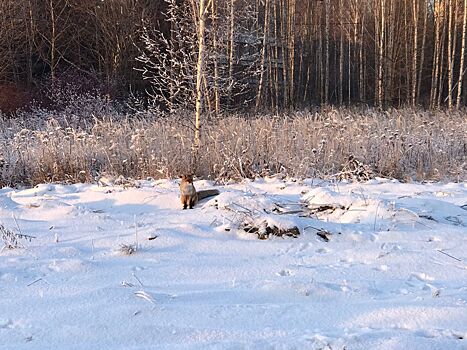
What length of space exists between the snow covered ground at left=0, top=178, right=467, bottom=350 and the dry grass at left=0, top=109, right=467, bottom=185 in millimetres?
1896

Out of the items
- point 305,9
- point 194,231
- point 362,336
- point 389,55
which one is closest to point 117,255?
point 194,231

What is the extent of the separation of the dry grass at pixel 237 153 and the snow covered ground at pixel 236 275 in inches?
74.6

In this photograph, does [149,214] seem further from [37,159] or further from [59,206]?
[37,159]

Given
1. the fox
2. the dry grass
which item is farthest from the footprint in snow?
the dry grass

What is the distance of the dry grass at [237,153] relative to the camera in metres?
6.16

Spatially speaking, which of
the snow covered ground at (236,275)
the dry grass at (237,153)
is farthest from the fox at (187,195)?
the dry grass at (237,153)

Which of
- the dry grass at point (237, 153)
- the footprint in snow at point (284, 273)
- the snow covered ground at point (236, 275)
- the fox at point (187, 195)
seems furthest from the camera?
the dry grass at point (237, 153)

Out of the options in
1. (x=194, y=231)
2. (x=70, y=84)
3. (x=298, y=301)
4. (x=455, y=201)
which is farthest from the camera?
(x=70, y=84)

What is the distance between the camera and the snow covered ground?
175cm

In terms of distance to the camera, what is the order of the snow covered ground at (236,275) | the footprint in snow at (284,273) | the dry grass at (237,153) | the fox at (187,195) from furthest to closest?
1. the dry grass at (237,153)
2. the fox at (187,195)
3. the footprint in snow at (284,273)
4. the snow covered ground at (236,275)

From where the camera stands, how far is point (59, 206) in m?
3.90

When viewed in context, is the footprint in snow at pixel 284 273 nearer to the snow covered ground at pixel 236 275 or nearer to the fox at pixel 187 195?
the snow covered ground at pixel 236 275

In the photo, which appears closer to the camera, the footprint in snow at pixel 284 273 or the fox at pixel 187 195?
the footprint in snow at pixel 284 273

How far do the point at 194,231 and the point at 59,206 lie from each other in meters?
1.48
